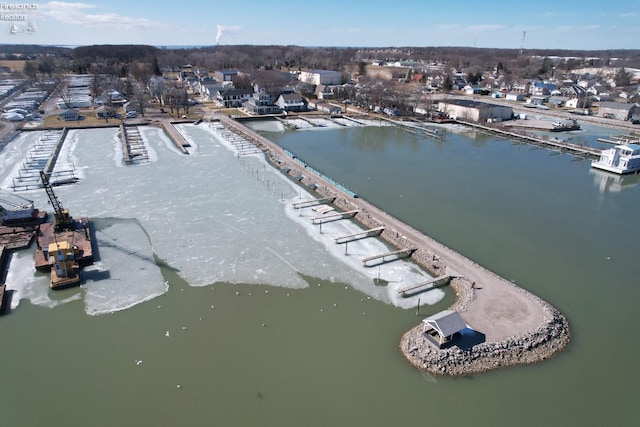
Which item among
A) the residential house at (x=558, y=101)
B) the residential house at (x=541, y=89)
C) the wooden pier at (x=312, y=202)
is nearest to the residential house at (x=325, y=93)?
the residential house at (x=558, y=101)

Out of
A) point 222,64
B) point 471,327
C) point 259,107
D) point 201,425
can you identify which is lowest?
point 201,425

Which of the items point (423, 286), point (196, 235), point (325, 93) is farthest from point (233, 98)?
point (423, 286)

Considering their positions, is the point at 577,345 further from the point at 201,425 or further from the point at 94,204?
the point at 94,204

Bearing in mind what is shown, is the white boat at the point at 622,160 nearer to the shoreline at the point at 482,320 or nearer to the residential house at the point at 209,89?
the shoreline at the point at 482,320

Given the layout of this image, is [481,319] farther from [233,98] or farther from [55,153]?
[233,98]

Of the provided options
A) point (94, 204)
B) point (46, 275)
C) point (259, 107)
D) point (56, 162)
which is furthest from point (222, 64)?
point (46, 275)

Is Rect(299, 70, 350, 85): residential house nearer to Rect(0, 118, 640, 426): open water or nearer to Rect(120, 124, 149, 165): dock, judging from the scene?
Rect(120, 124, 149, 165): dock
